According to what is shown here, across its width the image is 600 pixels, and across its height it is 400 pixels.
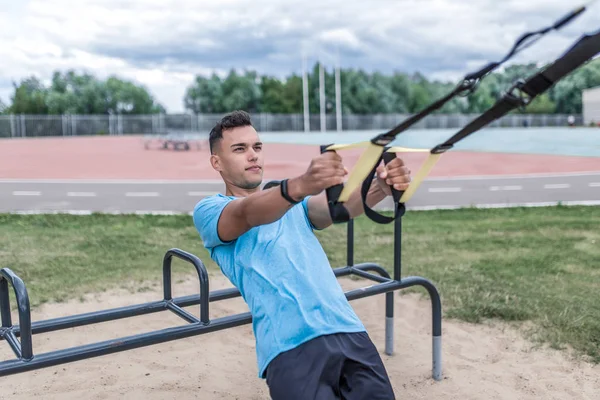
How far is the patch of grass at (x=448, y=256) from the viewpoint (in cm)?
439

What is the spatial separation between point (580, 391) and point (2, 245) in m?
5.74

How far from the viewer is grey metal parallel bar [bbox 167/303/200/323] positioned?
281cm

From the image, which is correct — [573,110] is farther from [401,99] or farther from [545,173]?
[545,173]

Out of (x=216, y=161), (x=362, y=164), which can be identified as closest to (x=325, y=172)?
(x=362, y=164)

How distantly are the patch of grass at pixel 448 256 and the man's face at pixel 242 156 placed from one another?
2545 mm

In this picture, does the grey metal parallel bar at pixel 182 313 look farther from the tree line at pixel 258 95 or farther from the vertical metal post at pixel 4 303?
the tree line at pixel 258 95

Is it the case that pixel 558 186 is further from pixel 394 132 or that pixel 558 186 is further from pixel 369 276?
pixel 394 132

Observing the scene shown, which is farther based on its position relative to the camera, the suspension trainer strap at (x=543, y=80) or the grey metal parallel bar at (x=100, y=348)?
the grey metal parallel bar at (x=100, y=348)

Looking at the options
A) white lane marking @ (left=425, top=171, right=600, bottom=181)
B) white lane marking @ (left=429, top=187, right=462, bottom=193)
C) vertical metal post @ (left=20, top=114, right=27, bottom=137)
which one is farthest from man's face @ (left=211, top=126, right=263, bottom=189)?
vertical metal post @ (left=20, top=114, right=27, bottom=137)

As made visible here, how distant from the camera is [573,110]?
156 feet

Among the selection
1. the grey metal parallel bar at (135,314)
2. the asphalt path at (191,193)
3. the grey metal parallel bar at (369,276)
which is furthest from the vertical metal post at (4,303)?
the asphalt path at (191,193)

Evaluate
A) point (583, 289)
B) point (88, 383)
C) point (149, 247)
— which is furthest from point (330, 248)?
point (88, 383)

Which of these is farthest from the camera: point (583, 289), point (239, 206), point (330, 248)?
point (330, 248)

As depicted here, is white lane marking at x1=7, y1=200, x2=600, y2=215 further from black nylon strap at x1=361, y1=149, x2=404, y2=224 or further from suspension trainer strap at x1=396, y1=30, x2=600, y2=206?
suspension trainer strap at x1=396, y1=30, x2=600, y2=206
